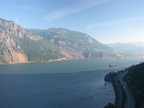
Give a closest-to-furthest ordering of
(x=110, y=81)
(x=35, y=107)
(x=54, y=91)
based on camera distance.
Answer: (x=35, y=107) → (x=54, y=91) → (x=110, y=81)

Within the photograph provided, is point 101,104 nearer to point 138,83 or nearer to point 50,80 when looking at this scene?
point 138,83

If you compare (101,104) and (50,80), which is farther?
(50,80)

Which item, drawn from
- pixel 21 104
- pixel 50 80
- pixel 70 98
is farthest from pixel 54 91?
pixel 50 80

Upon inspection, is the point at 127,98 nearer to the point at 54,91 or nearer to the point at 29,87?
the point at 54,91

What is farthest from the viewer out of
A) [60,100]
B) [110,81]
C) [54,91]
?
[110,81]

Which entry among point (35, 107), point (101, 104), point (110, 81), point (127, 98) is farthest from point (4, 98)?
point (110, 81)

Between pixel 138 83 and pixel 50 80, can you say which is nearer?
pixel 138 83

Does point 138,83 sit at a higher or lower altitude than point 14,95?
higher

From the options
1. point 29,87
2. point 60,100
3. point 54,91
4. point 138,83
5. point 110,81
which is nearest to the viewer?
point 60,100

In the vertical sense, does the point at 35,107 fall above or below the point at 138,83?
below
